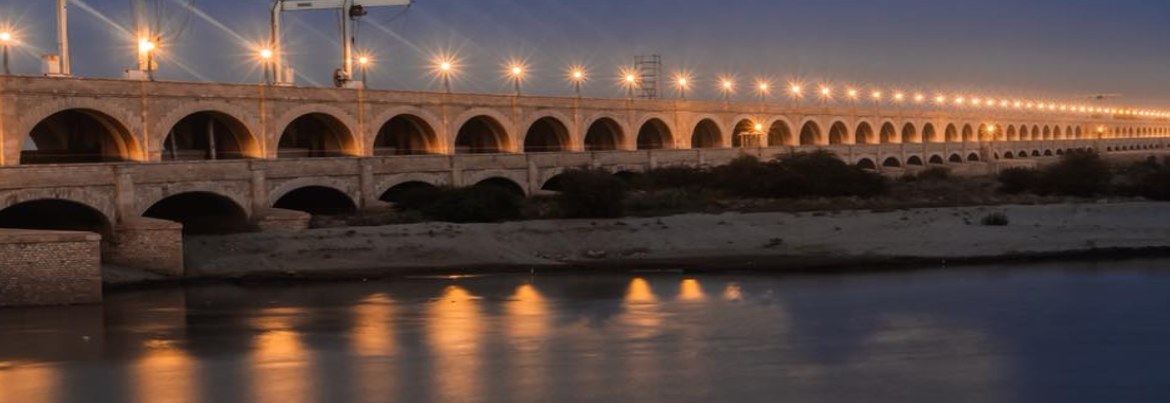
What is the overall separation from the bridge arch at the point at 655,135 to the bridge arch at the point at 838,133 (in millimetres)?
18808

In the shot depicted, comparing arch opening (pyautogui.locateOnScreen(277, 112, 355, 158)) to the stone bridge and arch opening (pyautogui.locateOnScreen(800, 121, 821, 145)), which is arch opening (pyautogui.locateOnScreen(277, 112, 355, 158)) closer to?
the stone bridge

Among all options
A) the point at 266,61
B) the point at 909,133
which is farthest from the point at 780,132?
the point at 266,61

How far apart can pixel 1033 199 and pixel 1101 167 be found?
5277mm

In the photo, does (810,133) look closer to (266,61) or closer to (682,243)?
(266,61)

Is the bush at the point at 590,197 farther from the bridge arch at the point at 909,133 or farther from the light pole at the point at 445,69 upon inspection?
the bridge arch at the point at 909,133

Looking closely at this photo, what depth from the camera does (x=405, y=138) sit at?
151 ft

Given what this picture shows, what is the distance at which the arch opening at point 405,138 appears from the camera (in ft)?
143

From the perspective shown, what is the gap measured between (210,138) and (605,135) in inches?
939

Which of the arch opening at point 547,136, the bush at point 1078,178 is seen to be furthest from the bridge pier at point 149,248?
the bush at point 1078,178

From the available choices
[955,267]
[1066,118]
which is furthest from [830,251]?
[1066,118]

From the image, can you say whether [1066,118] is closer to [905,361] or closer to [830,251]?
[830,251]

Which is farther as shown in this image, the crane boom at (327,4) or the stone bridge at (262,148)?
the crane boom at (327,4)

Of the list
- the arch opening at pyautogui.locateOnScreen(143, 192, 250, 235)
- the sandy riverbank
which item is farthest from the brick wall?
the arch opening at pyautogui.locateOnScreen(143, 192, 250, 235)

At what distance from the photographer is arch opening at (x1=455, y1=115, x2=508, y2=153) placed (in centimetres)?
4728
